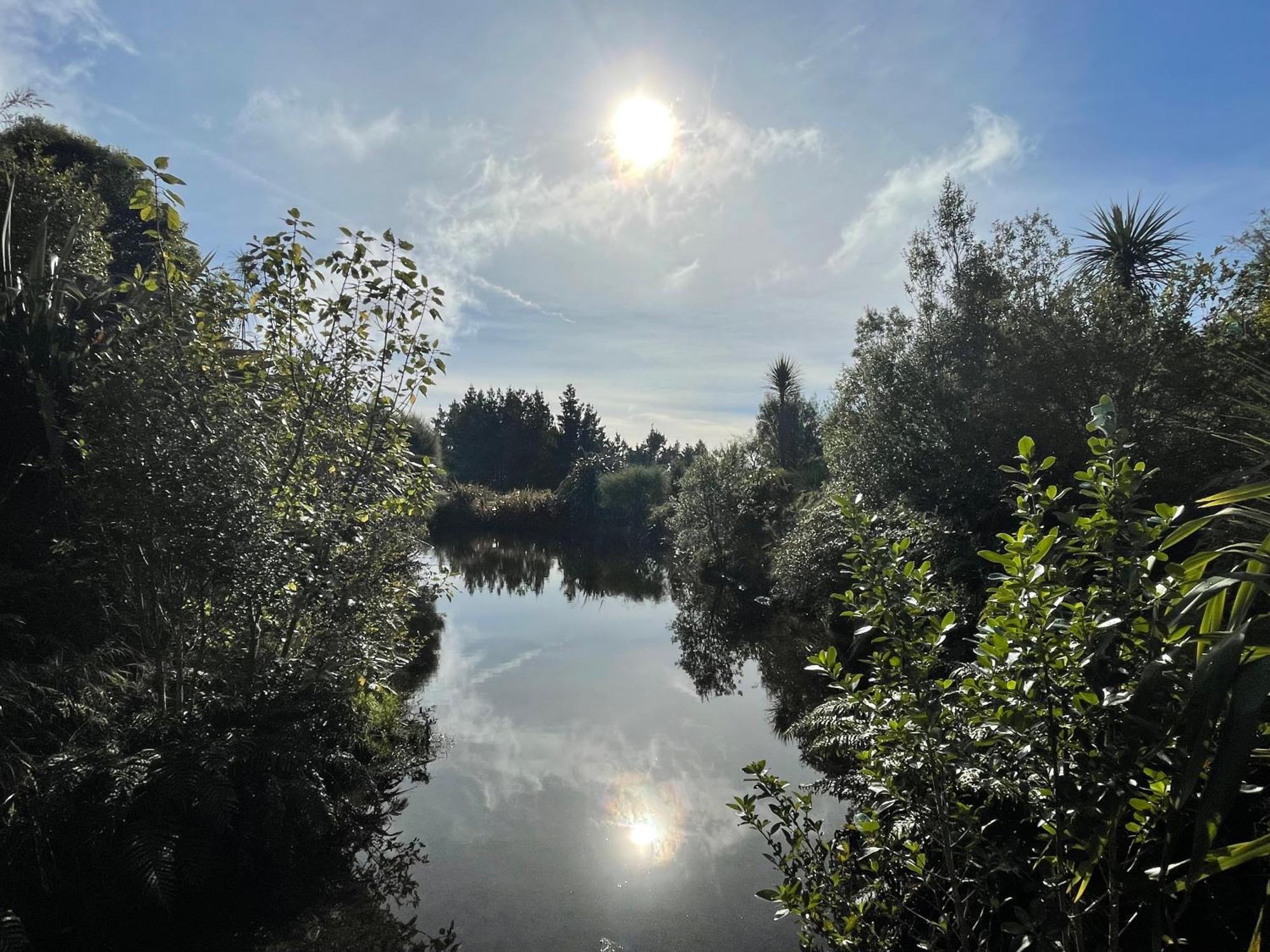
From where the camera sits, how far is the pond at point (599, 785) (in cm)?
413

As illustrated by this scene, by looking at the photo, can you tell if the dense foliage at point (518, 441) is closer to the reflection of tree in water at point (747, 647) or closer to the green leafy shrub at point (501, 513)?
the green leafy shrub at point (501, 513)

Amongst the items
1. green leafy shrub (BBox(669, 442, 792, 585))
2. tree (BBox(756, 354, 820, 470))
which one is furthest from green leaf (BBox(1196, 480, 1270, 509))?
tree (BBox(756, 354, 820, 470))

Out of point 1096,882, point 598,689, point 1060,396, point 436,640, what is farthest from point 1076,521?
point 436,640

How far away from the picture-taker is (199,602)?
4520mm

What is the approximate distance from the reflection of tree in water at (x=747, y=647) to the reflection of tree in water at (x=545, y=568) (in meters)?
2.45

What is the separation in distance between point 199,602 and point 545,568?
16.6 metres

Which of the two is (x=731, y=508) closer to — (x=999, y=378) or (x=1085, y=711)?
(x=999, y=378)

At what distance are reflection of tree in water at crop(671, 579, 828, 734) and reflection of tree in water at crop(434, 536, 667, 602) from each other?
96.4 inches

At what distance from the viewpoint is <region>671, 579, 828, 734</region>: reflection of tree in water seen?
855cm

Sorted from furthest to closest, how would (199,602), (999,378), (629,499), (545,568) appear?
(629,499), (545,568), (999,378), (199,602)

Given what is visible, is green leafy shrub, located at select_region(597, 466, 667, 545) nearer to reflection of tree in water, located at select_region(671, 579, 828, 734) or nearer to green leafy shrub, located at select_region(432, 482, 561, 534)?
green leafy shrub, located at select_region(432, 482, 561, 534)

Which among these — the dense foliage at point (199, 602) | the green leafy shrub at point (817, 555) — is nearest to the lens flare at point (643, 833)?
the dense foliage at point (199, 602)

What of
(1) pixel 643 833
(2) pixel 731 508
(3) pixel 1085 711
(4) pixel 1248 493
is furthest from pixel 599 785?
(2) pixel 731 508

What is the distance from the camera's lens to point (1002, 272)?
40.8 ft
